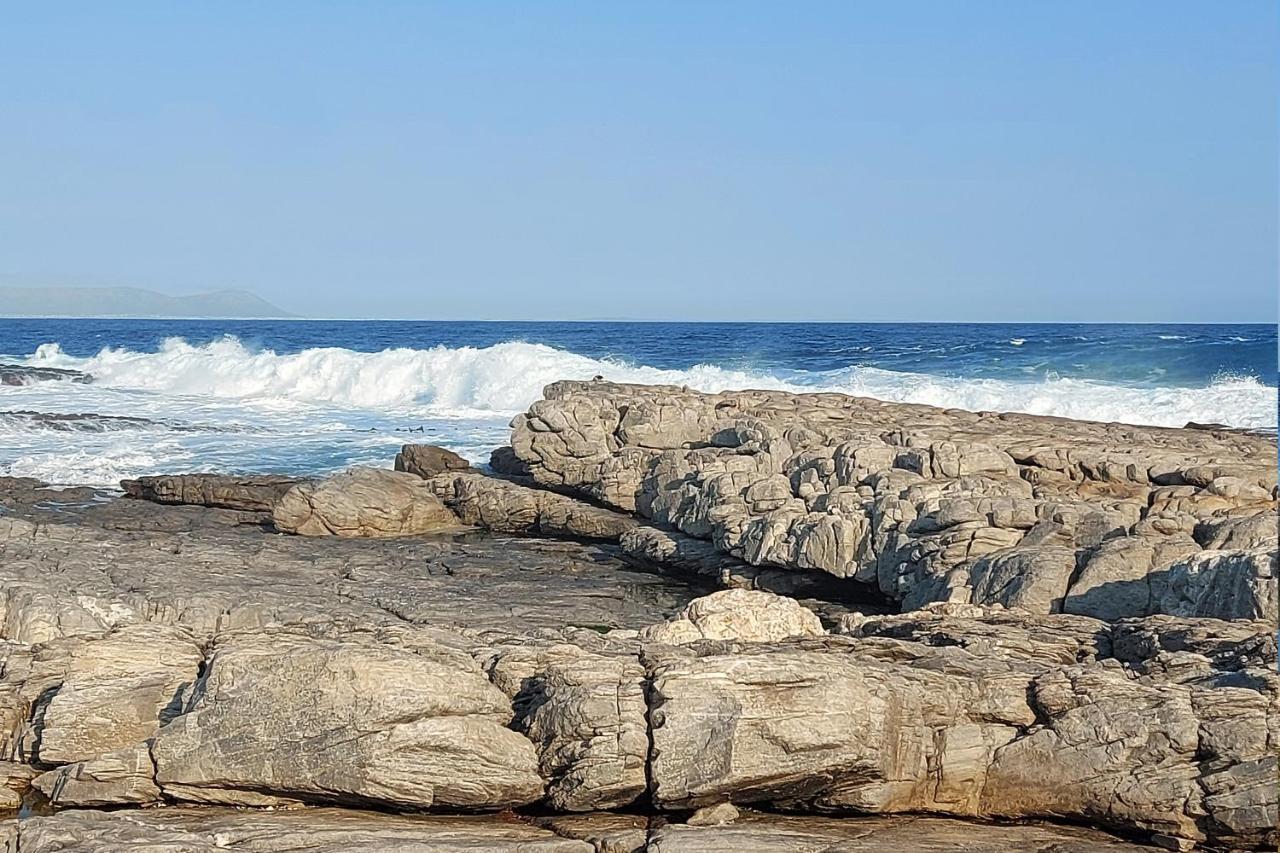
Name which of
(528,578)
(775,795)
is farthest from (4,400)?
(775,795)

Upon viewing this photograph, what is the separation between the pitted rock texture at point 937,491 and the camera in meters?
13.6

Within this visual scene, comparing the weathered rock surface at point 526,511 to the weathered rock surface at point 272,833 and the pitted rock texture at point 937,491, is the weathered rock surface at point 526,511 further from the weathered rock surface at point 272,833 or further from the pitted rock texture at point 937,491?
the weathered rock surface at point 272,833

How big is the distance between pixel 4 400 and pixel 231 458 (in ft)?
58.2

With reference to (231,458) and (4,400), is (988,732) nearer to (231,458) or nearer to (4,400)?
(231,458)

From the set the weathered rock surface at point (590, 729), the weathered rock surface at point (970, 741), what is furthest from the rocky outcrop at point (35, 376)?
the weathered rock surface at point (970, 741)

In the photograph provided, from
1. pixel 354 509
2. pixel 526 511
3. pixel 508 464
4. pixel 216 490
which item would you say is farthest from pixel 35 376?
pixel 526 511

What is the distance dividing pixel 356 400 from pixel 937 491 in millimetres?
32252

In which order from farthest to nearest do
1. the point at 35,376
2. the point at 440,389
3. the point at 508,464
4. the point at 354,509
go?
1. the point at 35,376
2. the point at 440,389
3. the point at 508,464
4. the point at 354,509

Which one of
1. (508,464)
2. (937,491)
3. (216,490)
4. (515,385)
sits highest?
(515,385)

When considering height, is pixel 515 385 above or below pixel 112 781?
above

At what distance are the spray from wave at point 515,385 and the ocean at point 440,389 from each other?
3.2 inches

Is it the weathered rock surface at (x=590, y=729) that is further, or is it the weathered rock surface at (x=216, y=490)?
the weathered rock surface at (x=216, y=490)

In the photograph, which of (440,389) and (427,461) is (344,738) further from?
(440,389)

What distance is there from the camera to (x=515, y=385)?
4403 centimetres
